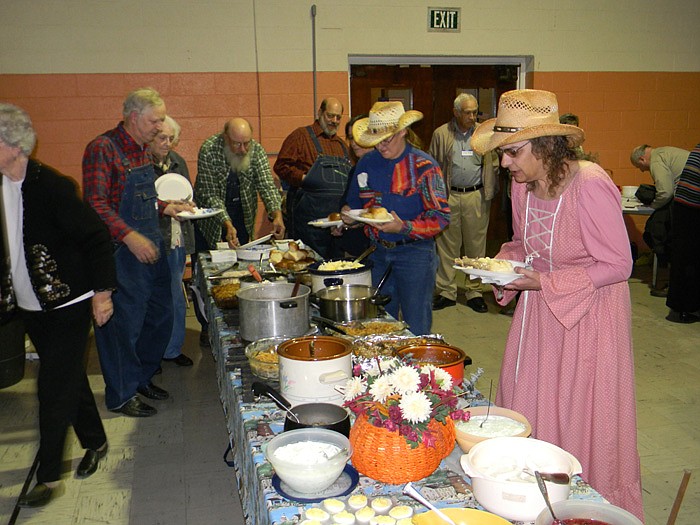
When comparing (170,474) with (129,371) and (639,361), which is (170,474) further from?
(639,361)

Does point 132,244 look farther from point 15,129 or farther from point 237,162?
point 237,162

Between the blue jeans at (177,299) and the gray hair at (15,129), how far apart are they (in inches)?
59.9

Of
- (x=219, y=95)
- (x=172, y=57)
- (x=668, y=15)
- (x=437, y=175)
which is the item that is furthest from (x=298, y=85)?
Answer: (x=668, y=15)

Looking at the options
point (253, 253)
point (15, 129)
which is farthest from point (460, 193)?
point (15, 129)

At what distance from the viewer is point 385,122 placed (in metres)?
3.16

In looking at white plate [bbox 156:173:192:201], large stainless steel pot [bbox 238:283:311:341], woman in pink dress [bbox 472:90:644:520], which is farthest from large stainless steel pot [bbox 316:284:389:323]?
white plate [bbox 156:173:192:201]

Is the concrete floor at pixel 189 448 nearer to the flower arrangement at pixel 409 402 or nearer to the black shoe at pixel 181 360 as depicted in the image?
the black shoe at pixel 181 360

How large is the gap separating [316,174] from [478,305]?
5.94 feet

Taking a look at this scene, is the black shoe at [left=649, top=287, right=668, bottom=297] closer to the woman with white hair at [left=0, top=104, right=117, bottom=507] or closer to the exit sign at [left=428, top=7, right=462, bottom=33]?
the exit sign at [left=428, top=7, right=462, bottom=33]

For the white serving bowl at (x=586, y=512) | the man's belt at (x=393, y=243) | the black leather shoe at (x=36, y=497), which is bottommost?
the black leather shoe at (x=36, y=497)

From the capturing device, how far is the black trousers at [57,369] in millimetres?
2626

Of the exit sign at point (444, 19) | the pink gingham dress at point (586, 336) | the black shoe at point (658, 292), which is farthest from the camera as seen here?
the exit sign at point (444, 19)

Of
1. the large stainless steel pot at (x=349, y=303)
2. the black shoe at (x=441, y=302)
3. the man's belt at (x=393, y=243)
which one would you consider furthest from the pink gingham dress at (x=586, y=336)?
the black shoe at (x=441, y=302)

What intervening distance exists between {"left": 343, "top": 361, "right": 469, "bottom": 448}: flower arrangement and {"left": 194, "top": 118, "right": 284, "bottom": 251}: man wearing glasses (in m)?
3.34
